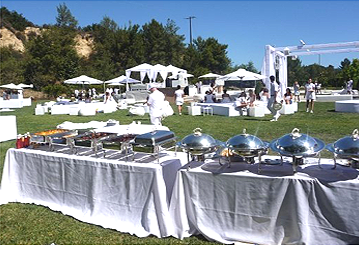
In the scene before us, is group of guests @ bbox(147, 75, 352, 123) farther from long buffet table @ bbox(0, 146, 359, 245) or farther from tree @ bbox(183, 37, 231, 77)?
tree @ bbox(183, 37, 231, 77)

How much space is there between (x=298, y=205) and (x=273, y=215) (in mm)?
245

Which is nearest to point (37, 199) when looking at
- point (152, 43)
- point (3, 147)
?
point (3, 147)

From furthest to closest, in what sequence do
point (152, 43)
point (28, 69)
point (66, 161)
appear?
point (152, 43)
point (28, 69)
point (66, 161)

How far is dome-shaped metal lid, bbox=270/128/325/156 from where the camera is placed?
3031mm

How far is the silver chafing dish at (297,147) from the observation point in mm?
3023

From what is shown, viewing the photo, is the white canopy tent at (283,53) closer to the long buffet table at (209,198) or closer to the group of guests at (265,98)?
the group of guests at (265,98)

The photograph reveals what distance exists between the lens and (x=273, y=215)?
10.2 ft

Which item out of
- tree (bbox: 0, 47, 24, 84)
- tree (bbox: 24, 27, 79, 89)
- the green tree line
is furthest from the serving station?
tree (bbox: 0, 47, 24, 84)

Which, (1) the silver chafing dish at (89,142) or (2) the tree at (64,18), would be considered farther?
(2) the tree at (64,18)

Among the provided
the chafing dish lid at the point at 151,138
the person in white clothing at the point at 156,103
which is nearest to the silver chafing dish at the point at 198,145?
the chafing dish lid at the point at 151,138

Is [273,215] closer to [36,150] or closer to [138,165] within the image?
[138,165]

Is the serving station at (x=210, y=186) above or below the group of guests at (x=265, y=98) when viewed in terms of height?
below

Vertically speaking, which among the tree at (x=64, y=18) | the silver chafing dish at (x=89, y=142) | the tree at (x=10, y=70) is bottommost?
the silver chafing dish at (x=89, y=142)

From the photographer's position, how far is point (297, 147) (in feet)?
10.0
